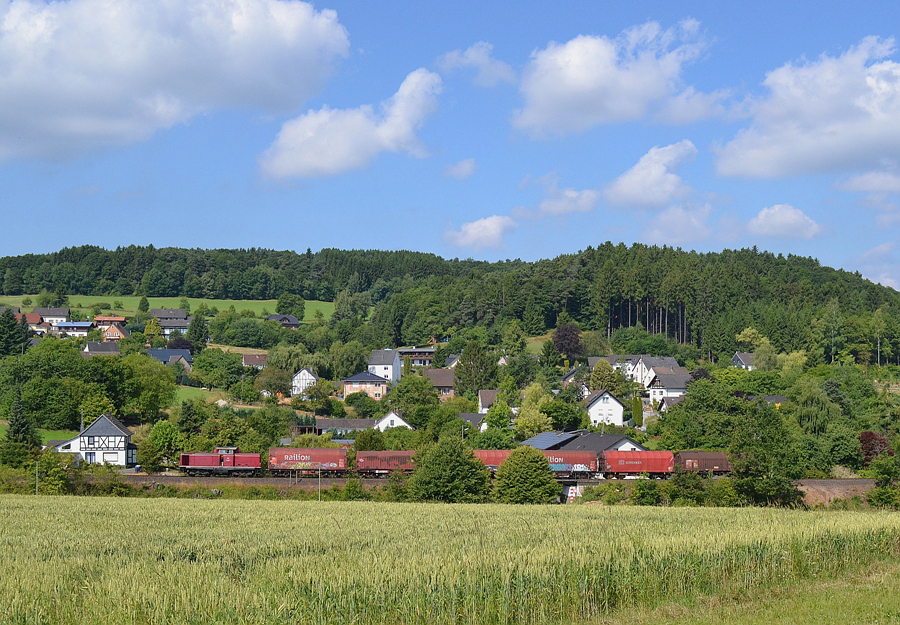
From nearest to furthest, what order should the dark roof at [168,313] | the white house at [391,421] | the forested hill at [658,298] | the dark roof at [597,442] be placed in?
1. the dark roof at [597,442]
2. the white house at [391,421]
3. the forested hill at [658,298]
4. the dark roof at [168,313]

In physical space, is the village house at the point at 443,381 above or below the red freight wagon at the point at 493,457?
above

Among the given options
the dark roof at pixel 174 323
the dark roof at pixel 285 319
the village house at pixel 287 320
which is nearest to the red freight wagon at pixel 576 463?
the village house at pixel 287 320

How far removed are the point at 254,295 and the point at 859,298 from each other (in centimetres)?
12365

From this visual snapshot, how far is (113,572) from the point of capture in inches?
745

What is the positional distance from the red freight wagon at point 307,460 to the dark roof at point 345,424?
2385 cm

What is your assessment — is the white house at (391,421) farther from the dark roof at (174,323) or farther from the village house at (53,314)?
the village house at (53,314)

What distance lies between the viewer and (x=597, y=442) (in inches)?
2589

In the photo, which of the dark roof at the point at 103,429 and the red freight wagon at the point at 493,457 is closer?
the red freight wagon at the point at 493,457

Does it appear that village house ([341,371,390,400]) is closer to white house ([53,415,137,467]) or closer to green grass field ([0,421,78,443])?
green grass field ([0,421,78,443])

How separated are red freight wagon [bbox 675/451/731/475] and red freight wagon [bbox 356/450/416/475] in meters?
19.5

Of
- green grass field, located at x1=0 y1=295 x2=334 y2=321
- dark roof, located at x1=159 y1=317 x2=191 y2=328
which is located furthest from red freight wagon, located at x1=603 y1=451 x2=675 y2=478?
green grass field, located at x1=0 y1=295 x2=334 y2=321

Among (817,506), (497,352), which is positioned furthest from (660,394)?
(817,506)

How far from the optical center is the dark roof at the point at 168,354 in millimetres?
114350

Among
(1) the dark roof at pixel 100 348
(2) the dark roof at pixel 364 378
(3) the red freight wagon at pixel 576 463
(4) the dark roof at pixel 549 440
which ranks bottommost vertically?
(3) the red freight wagon at pixel 576 463
